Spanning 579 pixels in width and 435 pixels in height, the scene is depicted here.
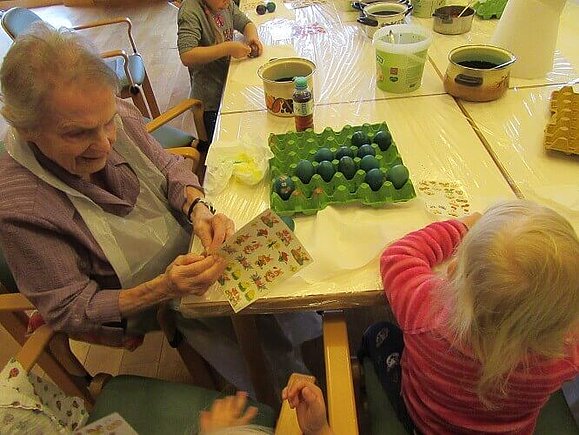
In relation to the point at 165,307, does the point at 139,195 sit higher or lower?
higher

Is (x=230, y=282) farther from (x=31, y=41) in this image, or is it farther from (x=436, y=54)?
(x=436, y=54)

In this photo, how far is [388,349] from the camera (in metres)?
1.11

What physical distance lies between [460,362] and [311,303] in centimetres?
28

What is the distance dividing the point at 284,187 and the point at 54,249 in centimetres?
50

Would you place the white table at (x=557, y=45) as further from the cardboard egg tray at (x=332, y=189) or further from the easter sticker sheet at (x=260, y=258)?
the easter sticker sheet at (x=260, y=258)

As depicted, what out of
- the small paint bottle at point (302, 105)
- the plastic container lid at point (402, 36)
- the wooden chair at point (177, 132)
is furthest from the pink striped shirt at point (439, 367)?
the wooden chair at point (177, 132)

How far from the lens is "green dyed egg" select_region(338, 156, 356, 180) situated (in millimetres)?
1098

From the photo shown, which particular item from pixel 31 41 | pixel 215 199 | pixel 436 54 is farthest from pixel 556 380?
pixel 436 54

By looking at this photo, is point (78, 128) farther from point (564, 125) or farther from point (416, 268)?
point (564, 125)

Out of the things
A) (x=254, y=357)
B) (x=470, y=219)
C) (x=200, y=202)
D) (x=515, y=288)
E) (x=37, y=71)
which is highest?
(x=37, y=71)

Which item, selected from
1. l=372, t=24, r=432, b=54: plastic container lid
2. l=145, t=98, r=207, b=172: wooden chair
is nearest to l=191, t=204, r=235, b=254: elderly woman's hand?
l=145, t=98, r=207, b=172: wooden chair

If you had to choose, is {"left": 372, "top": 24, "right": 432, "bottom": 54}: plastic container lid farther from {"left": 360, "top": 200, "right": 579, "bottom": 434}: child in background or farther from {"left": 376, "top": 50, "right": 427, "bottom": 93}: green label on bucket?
{"left": 360, "top": 200, "right": 579, "bottom": 434}: child in background

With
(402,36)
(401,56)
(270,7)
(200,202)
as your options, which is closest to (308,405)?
(200,202)

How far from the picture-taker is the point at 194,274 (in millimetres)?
940
